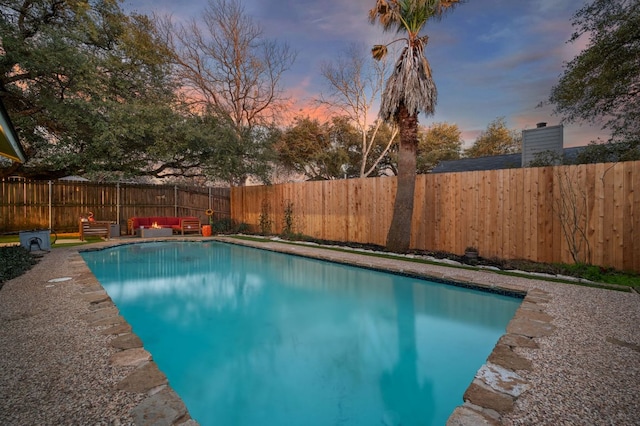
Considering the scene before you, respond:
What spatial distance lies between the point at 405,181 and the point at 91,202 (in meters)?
11.4

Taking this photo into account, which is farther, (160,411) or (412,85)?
(412,85)

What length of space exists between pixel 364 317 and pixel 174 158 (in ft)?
34.9

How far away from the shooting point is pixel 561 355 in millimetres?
2418

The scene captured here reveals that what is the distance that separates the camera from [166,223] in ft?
38.7

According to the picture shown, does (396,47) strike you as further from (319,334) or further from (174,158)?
(319,334)

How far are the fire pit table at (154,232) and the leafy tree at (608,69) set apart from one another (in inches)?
519

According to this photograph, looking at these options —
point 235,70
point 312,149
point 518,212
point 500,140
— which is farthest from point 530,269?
point 500,140

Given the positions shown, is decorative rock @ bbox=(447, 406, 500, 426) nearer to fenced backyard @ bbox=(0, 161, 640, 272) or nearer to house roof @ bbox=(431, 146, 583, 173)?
fenced backyard @ bbox=(0, 161, 640, 272)

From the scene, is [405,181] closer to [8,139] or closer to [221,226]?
[8,139]

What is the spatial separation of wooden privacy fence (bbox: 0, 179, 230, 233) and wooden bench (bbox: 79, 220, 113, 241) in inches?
72.0

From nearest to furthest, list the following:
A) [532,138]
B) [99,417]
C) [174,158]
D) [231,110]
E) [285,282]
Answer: [99,417]
[285,282]
[532,138]
[174,158]
[231,110]

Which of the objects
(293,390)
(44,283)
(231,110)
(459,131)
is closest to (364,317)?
(293,390)

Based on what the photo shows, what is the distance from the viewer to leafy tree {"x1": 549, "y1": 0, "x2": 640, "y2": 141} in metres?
6.43

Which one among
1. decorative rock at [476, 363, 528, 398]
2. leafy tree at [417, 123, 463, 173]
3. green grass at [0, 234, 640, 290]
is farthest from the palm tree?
leafy tree at [417, 123, 463, 173]
